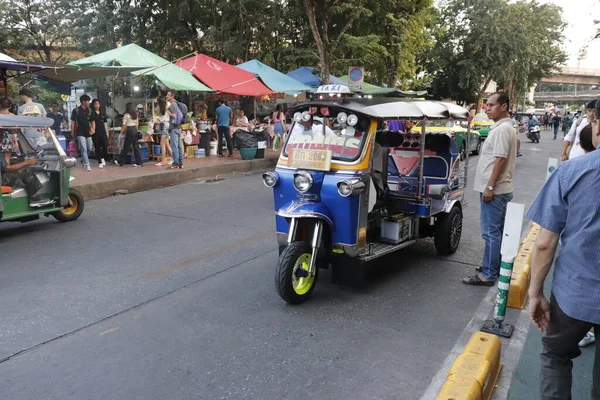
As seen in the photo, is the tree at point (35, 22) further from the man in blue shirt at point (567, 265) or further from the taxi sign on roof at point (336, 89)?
the man in blue shirt at point (567, 265)

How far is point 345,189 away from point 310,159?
1.87 ft

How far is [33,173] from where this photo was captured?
7.14 meters

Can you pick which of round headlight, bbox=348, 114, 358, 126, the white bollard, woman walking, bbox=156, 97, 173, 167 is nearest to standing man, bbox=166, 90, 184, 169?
woman walking, bbox=156, 97, 173, 167

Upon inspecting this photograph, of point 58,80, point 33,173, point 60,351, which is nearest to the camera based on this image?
point 60,351

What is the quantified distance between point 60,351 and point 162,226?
391 centimetres

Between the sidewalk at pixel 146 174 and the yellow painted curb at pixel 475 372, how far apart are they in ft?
28.3

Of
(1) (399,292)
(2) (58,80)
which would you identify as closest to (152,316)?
(1) (399,292)

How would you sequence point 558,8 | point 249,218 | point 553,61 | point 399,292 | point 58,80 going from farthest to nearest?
point 553,61, point 558,8, point 58,80, point 249,218, point 399,292

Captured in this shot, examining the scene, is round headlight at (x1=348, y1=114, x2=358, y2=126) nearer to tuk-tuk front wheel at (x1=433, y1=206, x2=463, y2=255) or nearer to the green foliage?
tuk-tuk front wheel at (x1=433, y1=206, x2=463, y2=255)

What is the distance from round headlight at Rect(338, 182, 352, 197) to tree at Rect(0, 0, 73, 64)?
24550 mm

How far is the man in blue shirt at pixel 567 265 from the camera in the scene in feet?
7.23

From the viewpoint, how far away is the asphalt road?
327 cm

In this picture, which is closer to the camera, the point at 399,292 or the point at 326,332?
the point at 326,332

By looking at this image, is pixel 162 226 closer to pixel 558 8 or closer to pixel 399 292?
pixel 399 292
